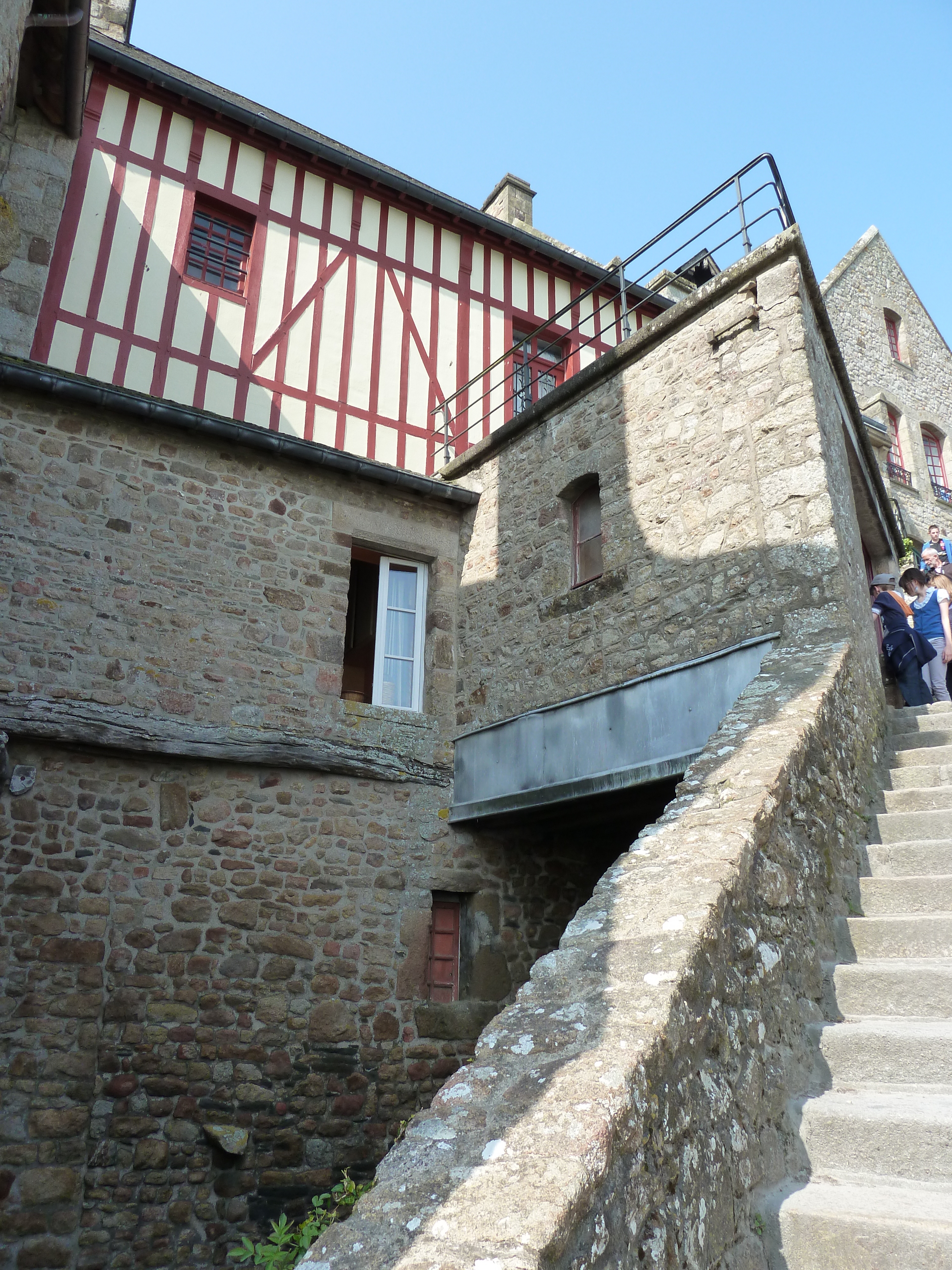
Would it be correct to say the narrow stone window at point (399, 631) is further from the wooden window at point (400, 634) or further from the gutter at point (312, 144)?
the gutter at point (312, 144)

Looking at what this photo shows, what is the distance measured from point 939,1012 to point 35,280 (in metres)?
6.76

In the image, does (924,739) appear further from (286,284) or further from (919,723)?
(286,284)

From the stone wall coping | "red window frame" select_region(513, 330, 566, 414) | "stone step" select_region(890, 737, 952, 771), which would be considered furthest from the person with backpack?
"red window frame" select_region(513, 330, 566, 414)

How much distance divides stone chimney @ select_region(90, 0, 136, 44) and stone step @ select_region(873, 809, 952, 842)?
937cm

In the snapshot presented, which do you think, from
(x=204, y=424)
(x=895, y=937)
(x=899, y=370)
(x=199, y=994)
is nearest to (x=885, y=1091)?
(x=895, y=937)

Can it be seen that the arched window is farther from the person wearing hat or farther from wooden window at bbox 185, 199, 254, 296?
wooden window at bbox 185, 199, 254, 296

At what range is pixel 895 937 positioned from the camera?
9.14 ft

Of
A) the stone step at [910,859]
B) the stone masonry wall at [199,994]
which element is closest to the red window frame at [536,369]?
the stone masonry wall at [199,994]

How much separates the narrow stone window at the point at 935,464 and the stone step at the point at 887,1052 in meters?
14.6

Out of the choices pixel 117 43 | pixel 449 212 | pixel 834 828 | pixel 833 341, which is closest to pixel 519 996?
pixel 834 828

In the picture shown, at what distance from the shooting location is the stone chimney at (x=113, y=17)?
8.27 metres

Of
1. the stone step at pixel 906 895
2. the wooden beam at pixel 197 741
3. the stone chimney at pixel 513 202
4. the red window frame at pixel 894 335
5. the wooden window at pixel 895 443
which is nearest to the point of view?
the stone step at pixel 906 895

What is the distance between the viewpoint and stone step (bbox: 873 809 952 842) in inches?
130

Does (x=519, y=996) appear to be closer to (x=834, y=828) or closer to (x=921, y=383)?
(x=834, y=828)
